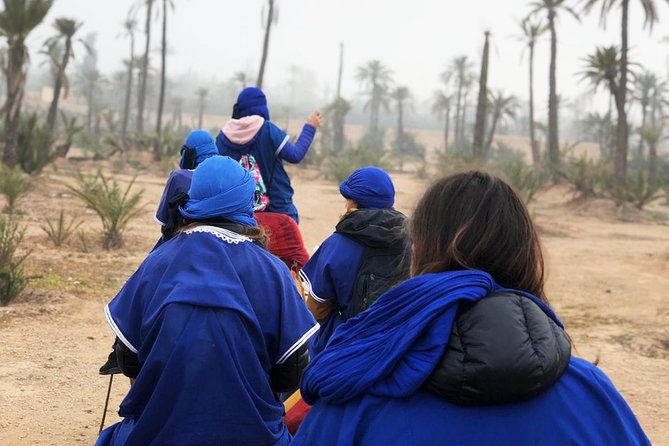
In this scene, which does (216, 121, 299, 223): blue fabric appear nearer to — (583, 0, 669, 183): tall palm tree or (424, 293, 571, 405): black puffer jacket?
(424, 293, 571, 405): black puffer jacket

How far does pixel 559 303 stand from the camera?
7.75 metres

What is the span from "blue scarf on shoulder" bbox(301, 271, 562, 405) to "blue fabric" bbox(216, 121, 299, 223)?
327cm

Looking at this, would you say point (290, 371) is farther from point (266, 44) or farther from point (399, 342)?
point (266, 44)

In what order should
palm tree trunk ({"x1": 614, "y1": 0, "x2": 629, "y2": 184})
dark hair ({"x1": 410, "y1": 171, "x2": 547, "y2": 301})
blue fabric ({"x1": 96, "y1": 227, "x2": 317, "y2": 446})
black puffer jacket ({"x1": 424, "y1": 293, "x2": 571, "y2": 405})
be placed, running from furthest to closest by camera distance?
palm tree trunk ({"x1": 614, "y1": 0, "x2": 629, "y2": 184}) → blue fabric ({"x1": 96, "y1": 227, "x2": 317, "y2": 446}) → dark hair ({"x1": 410, "y1": 171, "x2": 547, "y2": 301}) → black puffer jacket ({"x1": 424, "y1": 293, "x2": 571, "y2": 405})

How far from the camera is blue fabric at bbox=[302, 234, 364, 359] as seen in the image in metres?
3.13

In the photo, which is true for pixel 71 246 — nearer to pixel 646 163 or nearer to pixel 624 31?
pixel 624 31

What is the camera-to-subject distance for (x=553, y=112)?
29.5 m

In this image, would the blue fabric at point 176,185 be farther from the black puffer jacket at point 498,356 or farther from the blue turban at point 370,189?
the black puffer jacket at point 498,356

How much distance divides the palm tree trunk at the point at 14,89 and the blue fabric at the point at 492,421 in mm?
14228

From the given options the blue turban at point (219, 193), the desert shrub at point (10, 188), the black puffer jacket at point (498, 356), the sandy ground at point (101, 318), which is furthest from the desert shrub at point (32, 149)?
the black puffer jacket at point (498, 356)

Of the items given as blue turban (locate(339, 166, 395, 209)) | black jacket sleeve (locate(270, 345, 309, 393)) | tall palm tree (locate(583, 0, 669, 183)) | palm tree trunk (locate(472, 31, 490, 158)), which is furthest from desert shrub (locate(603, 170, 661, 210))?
black jacket sleeve (locate(270, 345, 309, 393))

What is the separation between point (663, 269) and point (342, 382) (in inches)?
390

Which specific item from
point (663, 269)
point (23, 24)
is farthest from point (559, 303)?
point (23, 24)

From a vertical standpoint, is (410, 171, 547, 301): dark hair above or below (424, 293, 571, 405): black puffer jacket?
above
